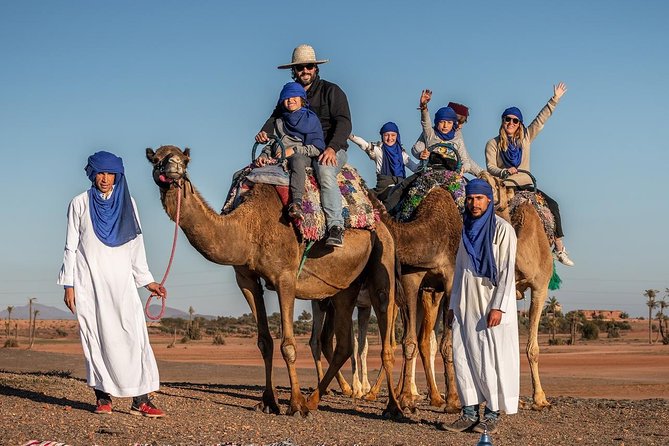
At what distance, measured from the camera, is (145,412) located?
10.7 metres

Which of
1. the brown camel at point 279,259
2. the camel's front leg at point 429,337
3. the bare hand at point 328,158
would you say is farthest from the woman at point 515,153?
the bare hand at point 328,158

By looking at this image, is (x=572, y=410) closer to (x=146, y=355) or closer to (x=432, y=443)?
(x=432, y=443)

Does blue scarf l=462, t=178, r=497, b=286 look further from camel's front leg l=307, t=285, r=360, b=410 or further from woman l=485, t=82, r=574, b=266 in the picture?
woman l=485, t=82, r=574, b=266

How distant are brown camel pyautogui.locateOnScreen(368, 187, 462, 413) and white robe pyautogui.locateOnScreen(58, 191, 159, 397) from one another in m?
3.53

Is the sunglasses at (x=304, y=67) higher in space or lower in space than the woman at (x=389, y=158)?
higher

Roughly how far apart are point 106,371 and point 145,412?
0.57 m

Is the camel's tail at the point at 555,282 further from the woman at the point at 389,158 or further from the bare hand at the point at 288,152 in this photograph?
the bare hand at the point at 288,152

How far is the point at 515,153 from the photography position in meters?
15.2

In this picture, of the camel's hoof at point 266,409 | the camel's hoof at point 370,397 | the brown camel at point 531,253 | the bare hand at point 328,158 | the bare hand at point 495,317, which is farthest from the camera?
the camel's hoof at point 370,397

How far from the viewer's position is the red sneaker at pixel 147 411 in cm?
1070

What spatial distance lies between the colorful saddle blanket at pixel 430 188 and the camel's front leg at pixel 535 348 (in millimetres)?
1648

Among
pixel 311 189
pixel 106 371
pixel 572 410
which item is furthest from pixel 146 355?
pixel 572 410

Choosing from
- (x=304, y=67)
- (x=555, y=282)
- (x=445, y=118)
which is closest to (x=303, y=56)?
(x=304, y=67)

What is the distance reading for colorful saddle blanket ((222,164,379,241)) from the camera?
39.2ft
